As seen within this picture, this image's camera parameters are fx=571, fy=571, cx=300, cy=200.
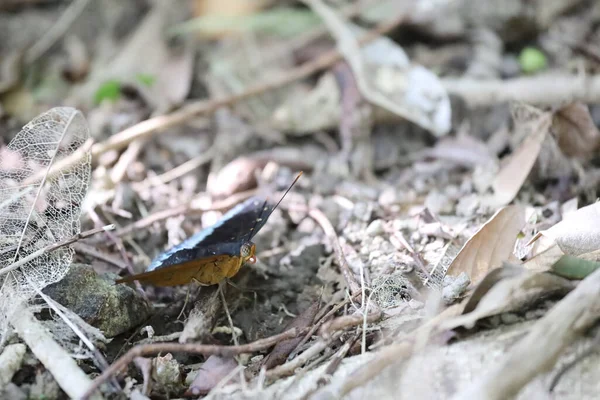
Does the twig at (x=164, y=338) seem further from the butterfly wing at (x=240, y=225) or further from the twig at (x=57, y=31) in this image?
the twig at (x=57, y=31)

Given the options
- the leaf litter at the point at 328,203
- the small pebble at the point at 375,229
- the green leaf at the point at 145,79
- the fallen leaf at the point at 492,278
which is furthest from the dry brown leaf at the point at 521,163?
the green leaf at the point at 145,79

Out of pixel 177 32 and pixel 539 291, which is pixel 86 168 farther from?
pixel 177 32

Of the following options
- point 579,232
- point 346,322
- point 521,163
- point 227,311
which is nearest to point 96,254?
point 227,311

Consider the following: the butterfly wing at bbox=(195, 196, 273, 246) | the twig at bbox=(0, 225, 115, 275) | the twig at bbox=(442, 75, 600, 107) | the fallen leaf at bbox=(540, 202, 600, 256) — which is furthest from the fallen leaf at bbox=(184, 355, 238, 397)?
the twig at bbox=(442, 75, 600, 107)

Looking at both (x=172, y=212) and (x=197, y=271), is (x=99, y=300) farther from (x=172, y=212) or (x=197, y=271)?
(x=172, y=212)

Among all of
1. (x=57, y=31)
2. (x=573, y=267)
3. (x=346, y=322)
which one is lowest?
(x=346, y=322)

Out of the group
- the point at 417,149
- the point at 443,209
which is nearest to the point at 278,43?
the point at 417,149
